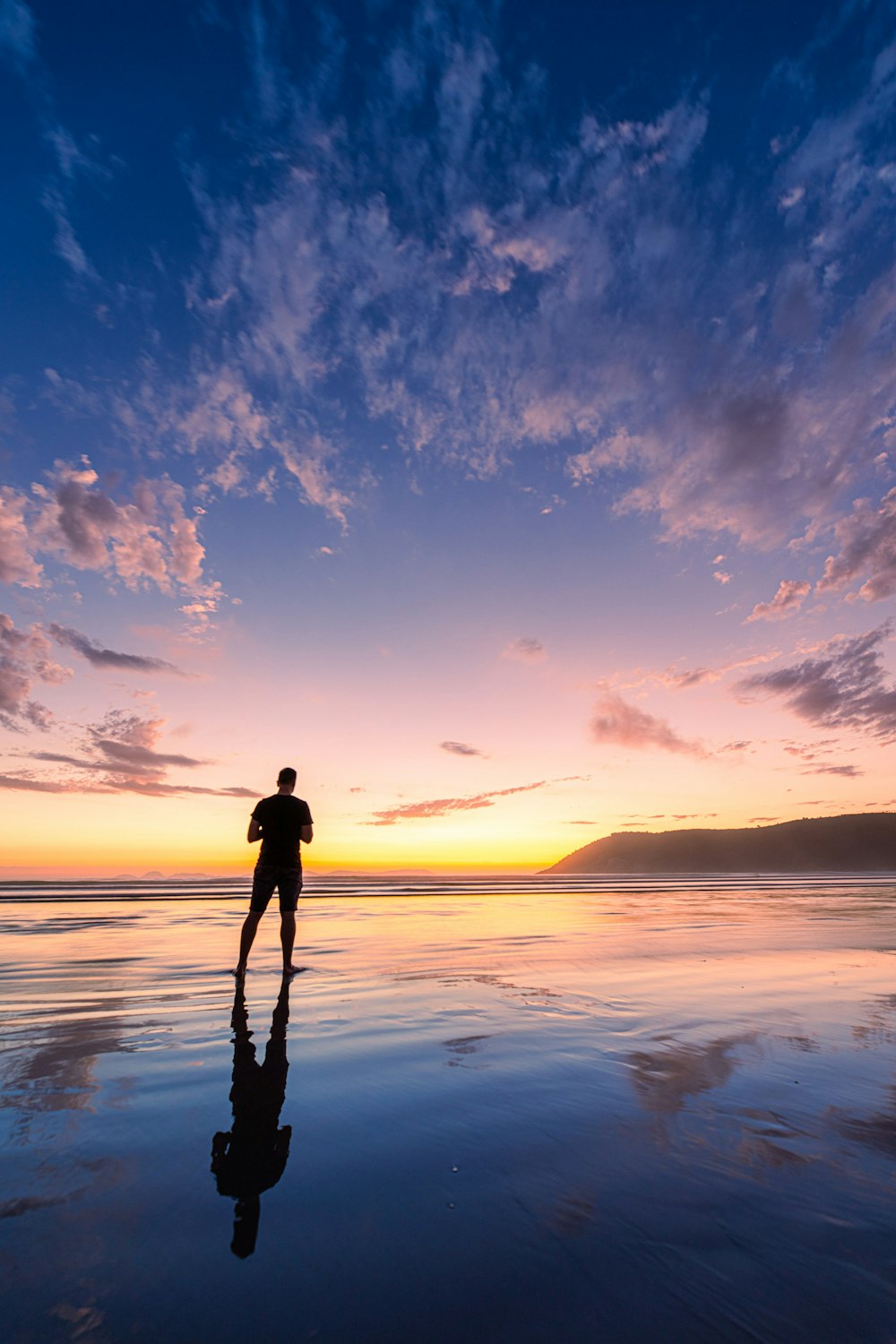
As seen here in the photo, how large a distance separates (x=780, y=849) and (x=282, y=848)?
605ft

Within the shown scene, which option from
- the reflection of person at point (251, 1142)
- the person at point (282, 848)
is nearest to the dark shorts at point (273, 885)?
the person at point (282, 848)

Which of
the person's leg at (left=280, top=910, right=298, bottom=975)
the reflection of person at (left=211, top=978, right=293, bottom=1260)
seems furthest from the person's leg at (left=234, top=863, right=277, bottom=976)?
the reflection of person at (left=211, top=978, right=293, bottom=1260)

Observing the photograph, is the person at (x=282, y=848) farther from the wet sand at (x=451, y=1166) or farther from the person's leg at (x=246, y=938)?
the wet sand at (x=451, y=1166)

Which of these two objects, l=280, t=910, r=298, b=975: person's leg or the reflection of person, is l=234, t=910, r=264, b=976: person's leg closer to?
l=280, t=910, r=298, b=975: person's leg

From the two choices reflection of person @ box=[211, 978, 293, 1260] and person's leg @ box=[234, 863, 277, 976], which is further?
person's leg @ box=[234, 863, 277, 976]

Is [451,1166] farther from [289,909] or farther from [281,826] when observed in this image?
[281,826]

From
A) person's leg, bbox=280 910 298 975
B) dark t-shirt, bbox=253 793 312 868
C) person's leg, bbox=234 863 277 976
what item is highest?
dark t-shirt, bbox=253 793 312 868

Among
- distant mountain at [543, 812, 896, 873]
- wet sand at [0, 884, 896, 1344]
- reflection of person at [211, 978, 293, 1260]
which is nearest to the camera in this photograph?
wet sand at [0, 884, 896, 1344]

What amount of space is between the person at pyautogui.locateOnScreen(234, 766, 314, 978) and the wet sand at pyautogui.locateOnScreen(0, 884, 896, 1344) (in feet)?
3.80

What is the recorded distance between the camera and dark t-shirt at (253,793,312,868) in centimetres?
719

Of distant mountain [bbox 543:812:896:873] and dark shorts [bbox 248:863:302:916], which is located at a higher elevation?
distant mountain [bbox 543:812:896:873]

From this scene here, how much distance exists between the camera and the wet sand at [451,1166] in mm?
1649

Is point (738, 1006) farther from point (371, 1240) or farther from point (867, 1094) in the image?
point (371, 1240)

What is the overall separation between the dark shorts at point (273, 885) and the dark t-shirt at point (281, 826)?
0.25ft
